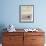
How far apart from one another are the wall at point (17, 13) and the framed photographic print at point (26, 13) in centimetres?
10

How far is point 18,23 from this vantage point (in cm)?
436

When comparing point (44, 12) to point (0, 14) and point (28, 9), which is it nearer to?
point (28, 9)

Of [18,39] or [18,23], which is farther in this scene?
[18,23]

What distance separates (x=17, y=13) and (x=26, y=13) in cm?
30

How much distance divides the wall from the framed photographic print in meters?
0.10

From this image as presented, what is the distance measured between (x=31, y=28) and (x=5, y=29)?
2.80 ft

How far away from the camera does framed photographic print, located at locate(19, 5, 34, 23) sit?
170 inches

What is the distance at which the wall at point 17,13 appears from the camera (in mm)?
4309

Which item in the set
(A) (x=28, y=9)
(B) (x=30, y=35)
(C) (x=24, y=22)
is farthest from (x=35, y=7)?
(B) (x=30, y=35)

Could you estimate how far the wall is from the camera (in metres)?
4.31

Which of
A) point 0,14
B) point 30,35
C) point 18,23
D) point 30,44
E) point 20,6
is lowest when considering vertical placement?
point 30,44

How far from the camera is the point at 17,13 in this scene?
14.2 ft

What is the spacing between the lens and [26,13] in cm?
433

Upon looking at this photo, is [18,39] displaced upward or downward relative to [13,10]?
downward
